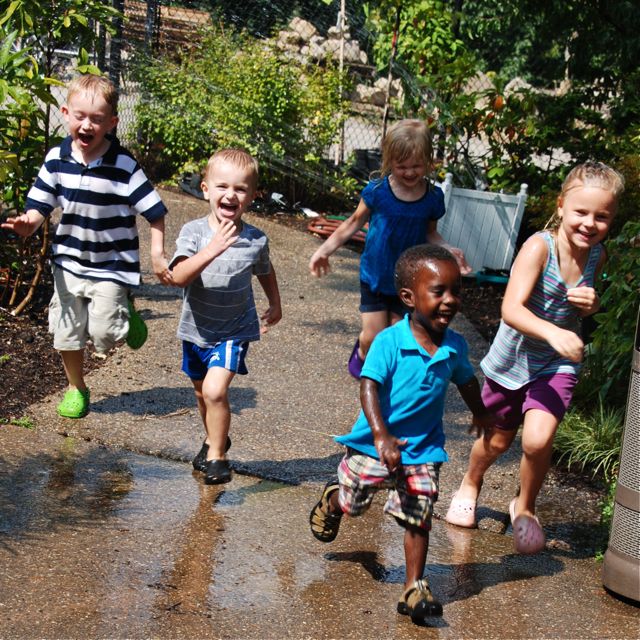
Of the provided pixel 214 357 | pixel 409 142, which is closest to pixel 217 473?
pixel 214 357

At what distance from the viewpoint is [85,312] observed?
197 inches

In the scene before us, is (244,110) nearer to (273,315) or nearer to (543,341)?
(273,315)

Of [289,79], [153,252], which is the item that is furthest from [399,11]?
[153,252]

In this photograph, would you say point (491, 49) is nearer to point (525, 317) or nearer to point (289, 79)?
point (289, 79)

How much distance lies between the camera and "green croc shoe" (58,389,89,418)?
196 inches

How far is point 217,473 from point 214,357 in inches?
19.6

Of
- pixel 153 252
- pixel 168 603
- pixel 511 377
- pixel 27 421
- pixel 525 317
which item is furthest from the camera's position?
pixel 27 421

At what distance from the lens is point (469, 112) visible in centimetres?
946

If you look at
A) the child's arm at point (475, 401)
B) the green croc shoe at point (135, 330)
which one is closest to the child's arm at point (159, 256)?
the green croc shoe at point (135, 330)

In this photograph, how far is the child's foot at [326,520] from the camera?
384cm

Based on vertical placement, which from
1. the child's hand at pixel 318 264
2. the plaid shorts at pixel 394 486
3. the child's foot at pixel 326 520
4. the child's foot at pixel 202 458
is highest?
the child's hand at pixel 318 264

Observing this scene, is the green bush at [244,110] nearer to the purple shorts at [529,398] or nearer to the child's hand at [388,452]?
the purple shorts at [529,398]

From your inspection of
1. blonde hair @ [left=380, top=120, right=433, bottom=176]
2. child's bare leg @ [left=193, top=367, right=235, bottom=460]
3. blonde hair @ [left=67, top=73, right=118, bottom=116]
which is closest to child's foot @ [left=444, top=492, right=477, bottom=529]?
child's bare leg @ [left=193, top=367, right=235, bottom=460]

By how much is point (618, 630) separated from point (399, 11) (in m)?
7.86
